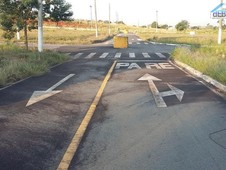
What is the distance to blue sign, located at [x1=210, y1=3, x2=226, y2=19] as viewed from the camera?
24.1 m

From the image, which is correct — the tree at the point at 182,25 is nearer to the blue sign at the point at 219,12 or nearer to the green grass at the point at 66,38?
the green grass at the point at 66,38

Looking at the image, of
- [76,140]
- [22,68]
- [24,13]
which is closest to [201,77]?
[22,68]

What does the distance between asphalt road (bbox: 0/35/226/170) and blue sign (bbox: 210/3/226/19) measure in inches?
592

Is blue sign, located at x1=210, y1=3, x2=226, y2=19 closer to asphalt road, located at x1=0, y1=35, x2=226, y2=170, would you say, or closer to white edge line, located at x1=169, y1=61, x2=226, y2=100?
white edge line, located at x1=169, y1=61, x2=226, y2=100

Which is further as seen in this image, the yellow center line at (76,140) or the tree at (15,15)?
the tree at (15,15)

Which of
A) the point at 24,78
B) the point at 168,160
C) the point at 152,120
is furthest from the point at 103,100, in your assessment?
the point at 24,78

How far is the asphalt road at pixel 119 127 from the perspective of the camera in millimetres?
4645

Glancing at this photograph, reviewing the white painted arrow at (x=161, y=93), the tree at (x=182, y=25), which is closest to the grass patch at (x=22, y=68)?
the white painted arrow at (x=161, y=93)

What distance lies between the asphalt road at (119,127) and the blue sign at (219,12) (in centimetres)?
1503

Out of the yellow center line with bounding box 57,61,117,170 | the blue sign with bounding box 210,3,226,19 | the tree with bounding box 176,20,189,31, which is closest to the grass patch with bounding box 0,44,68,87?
the yellow center line with bounding box 57,61,117,170

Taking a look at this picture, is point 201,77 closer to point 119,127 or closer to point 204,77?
point 204,77

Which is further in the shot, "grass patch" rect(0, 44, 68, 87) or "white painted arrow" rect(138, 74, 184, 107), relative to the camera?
"grass patch" rect(0, 44, 68, 87)

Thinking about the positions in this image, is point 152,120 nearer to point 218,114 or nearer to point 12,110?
point 218,114

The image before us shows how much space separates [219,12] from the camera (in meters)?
24.2
